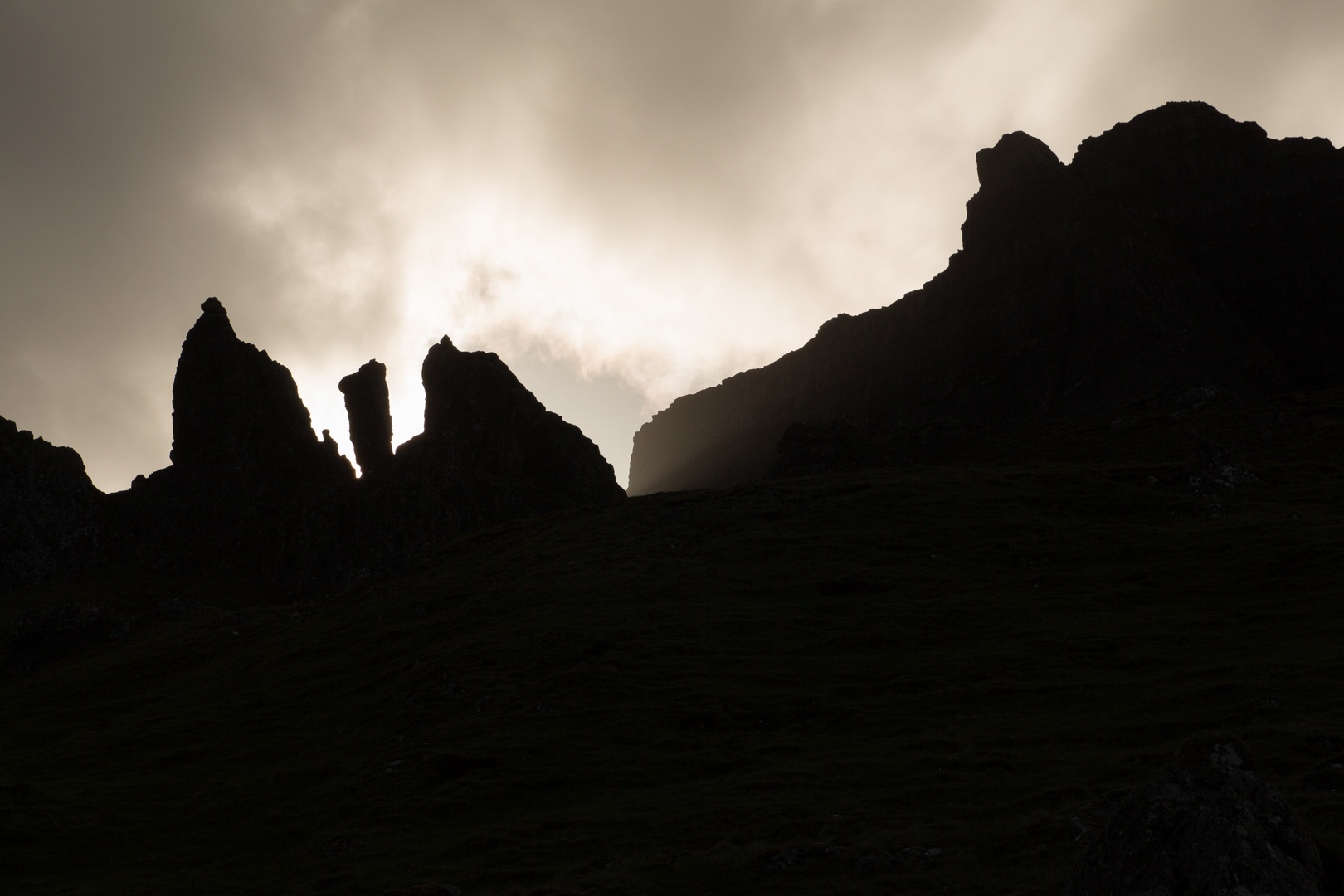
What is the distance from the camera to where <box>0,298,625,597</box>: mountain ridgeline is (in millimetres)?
130125

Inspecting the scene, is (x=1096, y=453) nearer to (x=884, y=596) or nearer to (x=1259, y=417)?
(x=1259, y=417)

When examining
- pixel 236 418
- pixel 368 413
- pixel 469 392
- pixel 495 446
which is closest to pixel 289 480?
pixel 236 418

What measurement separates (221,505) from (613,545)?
89.3m

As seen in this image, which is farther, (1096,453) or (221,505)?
(221,505)

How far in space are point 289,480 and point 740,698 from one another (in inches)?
4977

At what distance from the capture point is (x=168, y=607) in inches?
4252

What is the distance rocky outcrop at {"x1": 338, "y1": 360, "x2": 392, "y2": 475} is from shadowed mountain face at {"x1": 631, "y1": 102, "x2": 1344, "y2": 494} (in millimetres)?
90195

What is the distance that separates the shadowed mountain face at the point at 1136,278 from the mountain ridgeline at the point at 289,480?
216 ft

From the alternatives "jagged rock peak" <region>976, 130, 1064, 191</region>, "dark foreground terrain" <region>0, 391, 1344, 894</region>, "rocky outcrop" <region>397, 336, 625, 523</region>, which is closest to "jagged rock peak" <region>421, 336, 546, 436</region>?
"rocky outcrop" <region>397, 336, 625, 523</region>

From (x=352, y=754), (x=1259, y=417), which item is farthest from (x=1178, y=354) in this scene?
(x=352, y=754)

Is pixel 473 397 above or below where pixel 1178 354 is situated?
above

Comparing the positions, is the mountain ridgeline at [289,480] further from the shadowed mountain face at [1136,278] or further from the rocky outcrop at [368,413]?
the shadowed mountain face at [1136,278]

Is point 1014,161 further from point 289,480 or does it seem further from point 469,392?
point 289,480

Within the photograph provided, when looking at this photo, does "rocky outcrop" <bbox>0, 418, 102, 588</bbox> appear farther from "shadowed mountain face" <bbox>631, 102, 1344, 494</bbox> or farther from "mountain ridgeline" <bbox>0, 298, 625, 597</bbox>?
"shadowed mountain face" <bbox>631, 102, 1344, 494</bbox>
